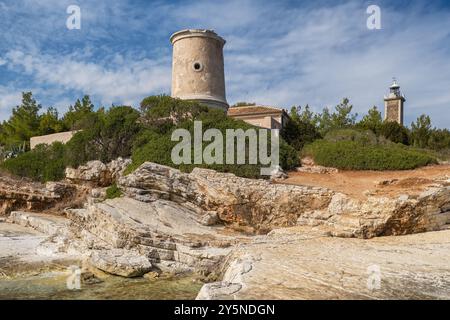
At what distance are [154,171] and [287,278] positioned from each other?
334 inches

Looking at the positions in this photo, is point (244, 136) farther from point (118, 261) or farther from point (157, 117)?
point (118, 261)

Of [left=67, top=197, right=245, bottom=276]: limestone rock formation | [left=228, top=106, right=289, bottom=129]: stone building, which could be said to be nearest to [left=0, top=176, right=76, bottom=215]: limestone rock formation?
[left=67, top=197, right=245, bottom=276]: limestone rock formation

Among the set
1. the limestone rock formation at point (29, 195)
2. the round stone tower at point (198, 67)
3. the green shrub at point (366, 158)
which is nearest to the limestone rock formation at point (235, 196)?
the limestone rock formation at point (29, 195)

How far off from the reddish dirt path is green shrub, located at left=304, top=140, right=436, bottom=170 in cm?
58

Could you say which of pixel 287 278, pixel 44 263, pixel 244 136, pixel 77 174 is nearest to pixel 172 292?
pixel 287 278

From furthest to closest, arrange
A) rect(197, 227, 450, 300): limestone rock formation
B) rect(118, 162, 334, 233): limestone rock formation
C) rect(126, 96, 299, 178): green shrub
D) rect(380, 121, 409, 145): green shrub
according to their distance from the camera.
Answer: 1. rect(380, 121, 409, 145): green shrub
2. rect(126, 96, 299, 178): green shrub
3. rect(118, 162, 334, 233): limestone rock formation
4. rect(197, 227, 450, 300): limestone rock formation

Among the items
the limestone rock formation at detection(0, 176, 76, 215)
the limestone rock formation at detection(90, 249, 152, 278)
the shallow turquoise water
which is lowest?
the shallow turquoise water

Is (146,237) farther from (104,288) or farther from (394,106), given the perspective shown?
(394,106)

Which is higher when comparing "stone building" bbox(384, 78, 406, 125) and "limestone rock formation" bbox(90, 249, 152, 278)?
"stone building" bbox(384, 78, 406, 125)

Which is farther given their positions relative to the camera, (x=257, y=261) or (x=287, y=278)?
(x=257, y=261)

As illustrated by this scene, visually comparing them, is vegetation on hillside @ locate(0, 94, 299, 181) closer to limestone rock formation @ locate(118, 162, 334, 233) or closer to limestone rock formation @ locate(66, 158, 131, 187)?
limestone rock formation @ locate(66, 158, 131, 187)

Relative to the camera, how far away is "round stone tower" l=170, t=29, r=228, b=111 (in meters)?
25.0

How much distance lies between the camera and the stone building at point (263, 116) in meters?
25.6

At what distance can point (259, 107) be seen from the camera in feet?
93.2
